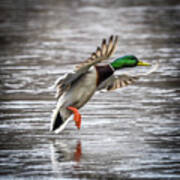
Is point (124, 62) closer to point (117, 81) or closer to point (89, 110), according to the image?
point (117, 81)

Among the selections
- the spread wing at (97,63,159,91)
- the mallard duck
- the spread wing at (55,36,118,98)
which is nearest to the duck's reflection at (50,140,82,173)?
the mallard duck

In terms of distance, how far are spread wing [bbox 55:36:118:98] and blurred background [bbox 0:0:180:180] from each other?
63 centimetres

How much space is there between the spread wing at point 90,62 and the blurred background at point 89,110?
0.63 meters

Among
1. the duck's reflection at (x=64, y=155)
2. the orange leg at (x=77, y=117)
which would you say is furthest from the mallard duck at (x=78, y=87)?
the duck's reflection at (x=64, y=155)

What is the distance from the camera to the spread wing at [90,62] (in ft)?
25.2

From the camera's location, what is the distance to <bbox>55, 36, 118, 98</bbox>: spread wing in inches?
302

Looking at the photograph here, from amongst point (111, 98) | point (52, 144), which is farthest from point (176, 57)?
point (52, 144)

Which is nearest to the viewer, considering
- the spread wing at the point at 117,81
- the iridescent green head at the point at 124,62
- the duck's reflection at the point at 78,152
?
the duck's reflection at the point at 78,152

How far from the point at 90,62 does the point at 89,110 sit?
180 centimetres

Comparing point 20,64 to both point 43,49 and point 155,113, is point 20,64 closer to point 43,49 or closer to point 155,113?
point 43,49

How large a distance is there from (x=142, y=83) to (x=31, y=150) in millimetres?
4493

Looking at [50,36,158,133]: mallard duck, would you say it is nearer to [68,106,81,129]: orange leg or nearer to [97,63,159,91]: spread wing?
[68,106,81,129]: orange leg

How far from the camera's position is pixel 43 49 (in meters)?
15.4

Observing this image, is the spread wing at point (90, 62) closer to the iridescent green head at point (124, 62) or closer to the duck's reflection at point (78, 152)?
the iridescent green head at point (124, 62)
